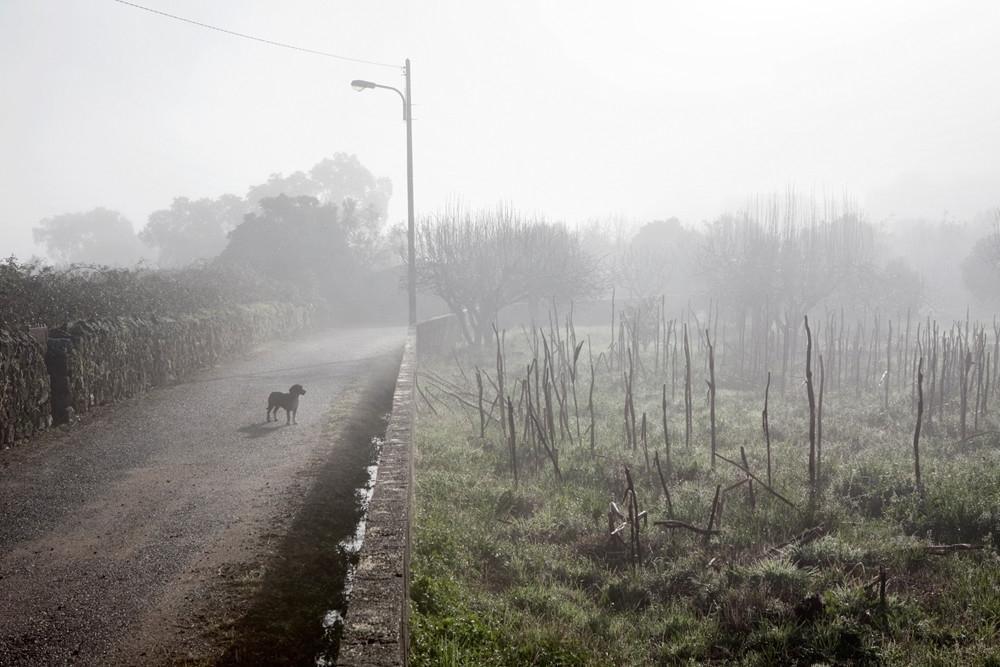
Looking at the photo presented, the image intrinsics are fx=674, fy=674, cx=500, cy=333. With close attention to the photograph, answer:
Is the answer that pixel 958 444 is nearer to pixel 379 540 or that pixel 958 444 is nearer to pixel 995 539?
pixel 995 539

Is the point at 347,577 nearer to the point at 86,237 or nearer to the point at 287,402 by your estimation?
the point at 287,402

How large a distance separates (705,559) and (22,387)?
24.6 ft

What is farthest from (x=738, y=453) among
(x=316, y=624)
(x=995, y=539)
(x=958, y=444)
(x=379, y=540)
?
(x=316, y=624)

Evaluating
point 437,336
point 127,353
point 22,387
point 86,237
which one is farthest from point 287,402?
point 86,237

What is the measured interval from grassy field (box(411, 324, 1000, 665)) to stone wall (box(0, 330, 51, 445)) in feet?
14.7

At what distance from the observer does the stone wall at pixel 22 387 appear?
7.25 metres

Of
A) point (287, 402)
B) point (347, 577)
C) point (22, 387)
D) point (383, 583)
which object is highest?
point (22, 387)

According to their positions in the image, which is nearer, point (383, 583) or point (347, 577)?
point (383, 583)

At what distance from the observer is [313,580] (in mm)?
4398

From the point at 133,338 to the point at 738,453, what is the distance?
30.9ft

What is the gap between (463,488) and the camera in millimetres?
7375

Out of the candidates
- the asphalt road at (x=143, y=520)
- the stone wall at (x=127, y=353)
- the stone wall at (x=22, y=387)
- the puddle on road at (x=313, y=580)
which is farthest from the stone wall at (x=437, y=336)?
the puddle on road at (x=313, y=580)

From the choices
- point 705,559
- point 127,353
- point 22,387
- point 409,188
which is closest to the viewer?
point 705,559

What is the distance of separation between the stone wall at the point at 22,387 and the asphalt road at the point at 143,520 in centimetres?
29
